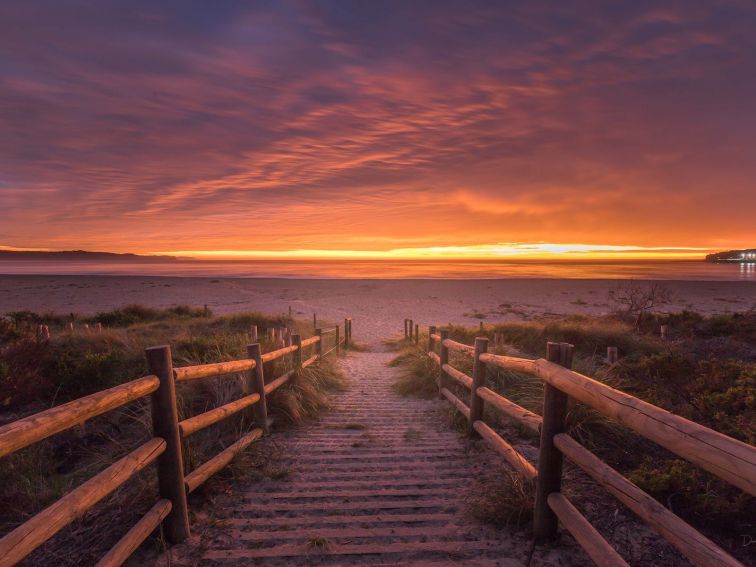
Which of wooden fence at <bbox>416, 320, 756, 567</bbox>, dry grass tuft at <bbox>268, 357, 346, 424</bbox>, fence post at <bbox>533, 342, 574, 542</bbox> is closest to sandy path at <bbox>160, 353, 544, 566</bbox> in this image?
fence post at <bbox>533, 342, 574, 542</bbox>

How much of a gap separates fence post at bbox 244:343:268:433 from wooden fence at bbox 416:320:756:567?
2936mm

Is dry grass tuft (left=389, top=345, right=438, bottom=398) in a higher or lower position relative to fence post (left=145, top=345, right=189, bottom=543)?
lower

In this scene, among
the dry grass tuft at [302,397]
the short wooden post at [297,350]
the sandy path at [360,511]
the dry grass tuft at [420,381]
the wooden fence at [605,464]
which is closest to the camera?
the wooden fence at [605,464]

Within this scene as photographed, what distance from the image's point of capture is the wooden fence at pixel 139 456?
2248mm

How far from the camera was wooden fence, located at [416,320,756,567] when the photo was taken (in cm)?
190

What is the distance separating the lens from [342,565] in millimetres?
3361

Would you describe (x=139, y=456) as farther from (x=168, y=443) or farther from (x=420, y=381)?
(x=420, y=381)

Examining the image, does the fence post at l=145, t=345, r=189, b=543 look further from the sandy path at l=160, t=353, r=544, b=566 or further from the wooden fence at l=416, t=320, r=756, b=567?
the wooden fence at l=416, t=320, r=756, b=567

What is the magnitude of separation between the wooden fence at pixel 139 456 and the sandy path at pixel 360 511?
379 mm

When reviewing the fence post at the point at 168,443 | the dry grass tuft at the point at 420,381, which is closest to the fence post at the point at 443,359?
the dry grass tuft at the point at 420,381

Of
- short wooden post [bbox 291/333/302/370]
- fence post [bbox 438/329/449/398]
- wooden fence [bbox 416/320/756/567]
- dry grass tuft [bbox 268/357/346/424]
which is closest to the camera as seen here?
wooden fence [bbox 416/320/756/567]

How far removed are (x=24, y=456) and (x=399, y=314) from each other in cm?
3107

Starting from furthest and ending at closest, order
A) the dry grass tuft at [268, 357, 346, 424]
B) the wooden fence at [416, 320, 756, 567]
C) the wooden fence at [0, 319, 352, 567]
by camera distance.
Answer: the dry grass tuft at [268, 357, 346, 424] → the wooden fence at [0, 319, 352, 567] → the wooden fence at [416, 320, 756, 567]

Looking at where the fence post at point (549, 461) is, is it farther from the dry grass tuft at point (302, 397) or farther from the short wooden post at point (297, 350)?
the short wooden post at point (297, 350)
